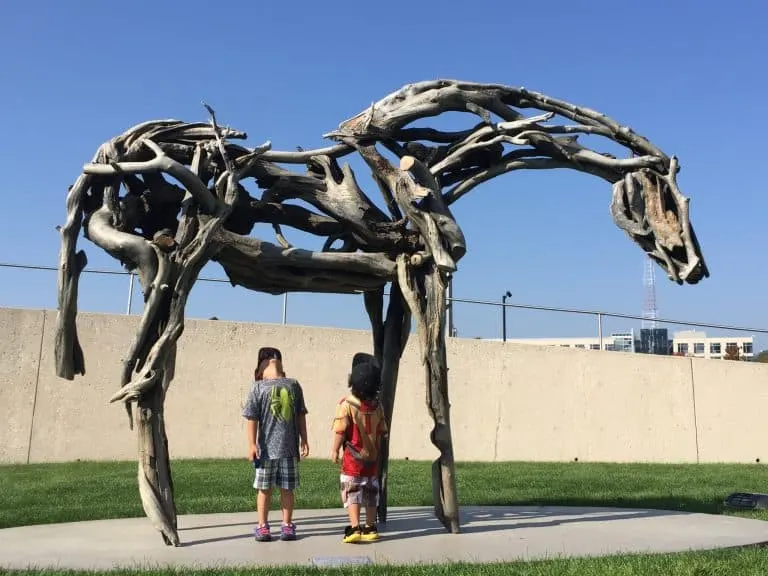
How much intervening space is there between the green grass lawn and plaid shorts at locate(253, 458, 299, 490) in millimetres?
1095

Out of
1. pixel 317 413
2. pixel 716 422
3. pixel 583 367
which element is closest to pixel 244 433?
pixel 317 413

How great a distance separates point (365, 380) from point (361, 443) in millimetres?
468

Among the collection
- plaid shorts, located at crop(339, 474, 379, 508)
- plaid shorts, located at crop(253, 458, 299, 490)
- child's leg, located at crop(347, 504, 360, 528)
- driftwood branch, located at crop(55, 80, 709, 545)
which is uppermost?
driftwood branch, located at crop(55, 80, 709, 545)

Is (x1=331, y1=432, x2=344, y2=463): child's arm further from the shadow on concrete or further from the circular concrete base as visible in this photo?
the shadow on concrete

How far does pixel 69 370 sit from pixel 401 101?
3.47m

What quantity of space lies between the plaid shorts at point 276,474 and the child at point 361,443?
35 cm

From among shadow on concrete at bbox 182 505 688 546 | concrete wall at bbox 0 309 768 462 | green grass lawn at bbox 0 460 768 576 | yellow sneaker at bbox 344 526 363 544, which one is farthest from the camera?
concrete wall at bbox 0 309 768 462

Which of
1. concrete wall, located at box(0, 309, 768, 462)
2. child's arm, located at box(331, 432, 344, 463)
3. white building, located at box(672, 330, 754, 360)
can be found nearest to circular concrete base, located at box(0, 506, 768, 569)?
child's arm, located at box(331, 432, 344, 463)

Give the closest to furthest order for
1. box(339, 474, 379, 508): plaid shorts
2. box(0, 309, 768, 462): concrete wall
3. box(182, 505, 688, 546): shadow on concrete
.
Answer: box(339, 474, 379, 508): plaid shorts → box(182, 505, 688, 546): shadow on concrete → box(0, 309, 768, 462): concrete wall

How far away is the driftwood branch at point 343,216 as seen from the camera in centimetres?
567

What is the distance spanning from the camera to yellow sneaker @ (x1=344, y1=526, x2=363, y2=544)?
5727 mm

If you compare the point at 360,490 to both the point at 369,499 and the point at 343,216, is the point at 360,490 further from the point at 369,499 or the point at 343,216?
the point at 343,216

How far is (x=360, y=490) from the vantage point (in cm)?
585

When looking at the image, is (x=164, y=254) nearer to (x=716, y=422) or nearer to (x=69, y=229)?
(x=69, y=229)
